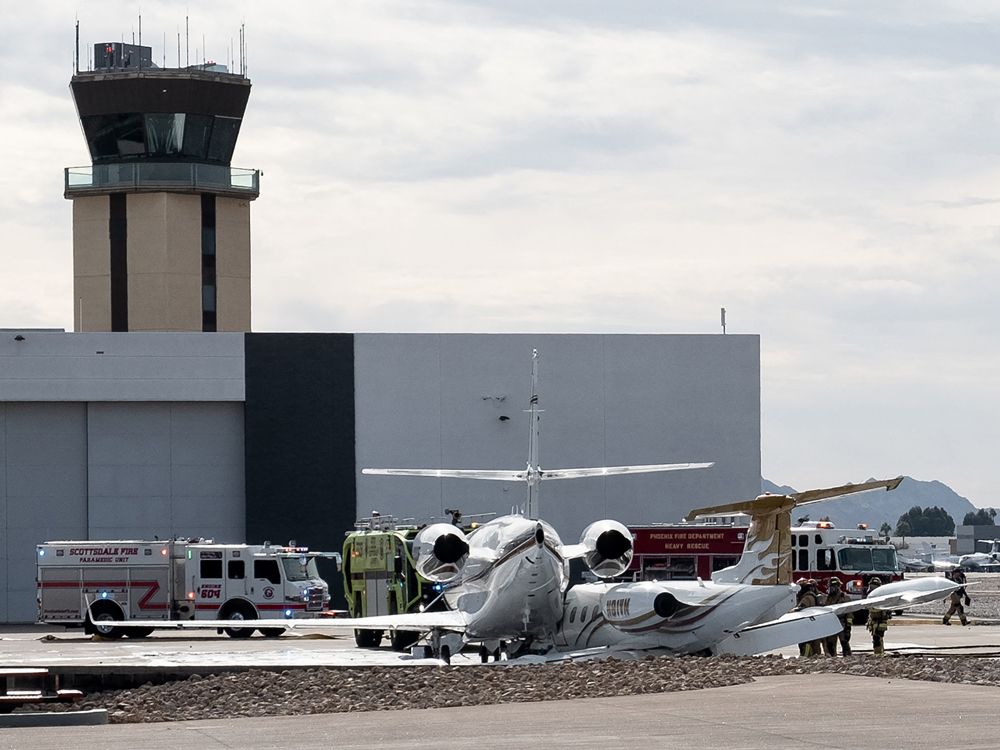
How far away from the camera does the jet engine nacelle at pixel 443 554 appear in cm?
2861

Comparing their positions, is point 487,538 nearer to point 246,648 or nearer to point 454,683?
point 454,683

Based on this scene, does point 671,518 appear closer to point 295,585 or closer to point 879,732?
point 295,585

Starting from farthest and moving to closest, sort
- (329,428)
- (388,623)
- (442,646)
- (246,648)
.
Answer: (329,428), (246,648), (388,623), (442,646)

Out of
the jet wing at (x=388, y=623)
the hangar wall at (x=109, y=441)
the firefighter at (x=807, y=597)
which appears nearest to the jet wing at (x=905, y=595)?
the firefighter at (x=807, y=597)

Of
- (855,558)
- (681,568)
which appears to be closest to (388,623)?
(681,568)

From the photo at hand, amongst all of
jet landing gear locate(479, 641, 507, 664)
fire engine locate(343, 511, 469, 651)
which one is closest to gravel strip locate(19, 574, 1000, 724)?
jet landing gear locate(479, 641, 507, 664)

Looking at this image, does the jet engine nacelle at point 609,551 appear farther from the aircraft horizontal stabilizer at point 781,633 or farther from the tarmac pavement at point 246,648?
the aircraft horizontal stabilizer at point 781,633

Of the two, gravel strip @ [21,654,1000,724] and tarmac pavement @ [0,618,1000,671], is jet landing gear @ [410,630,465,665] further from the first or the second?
gravel strip @ [21,654,1000,724]

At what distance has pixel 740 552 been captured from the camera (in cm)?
4247

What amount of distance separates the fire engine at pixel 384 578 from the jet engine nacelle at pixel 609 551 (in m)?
8.29

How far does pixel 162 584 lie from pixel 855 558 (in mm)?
17082

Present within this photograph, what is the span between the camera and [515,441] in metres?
53.9

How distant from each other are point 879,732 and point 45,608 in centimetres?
3074

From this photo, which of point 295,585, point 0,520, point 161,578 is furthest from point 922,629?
point 0,520
